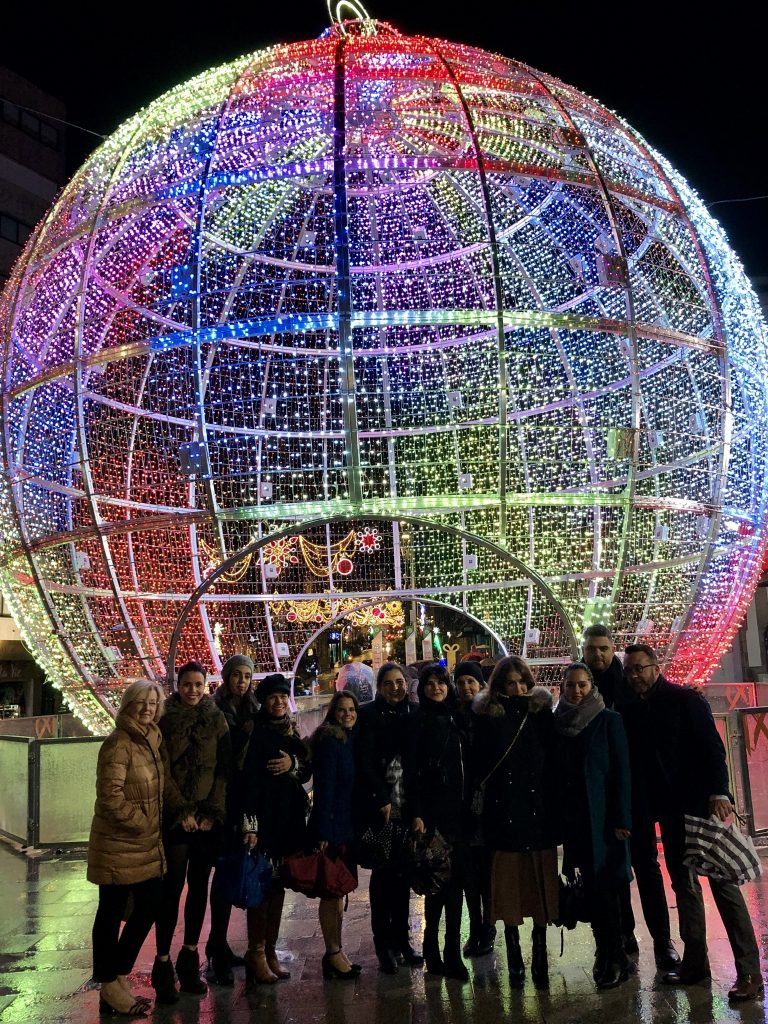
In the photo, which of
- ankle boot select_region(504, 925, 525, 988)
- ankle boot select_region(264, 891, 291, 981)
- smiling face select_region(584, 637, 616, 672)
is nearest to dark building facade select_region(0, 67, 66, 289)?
smiling face select_region(584, 637, 616, 672)

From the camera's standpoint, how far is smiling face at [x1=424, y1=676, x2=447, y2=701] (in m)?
4.79

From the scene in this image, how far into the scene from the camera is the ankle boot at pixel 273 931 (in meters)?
4.72

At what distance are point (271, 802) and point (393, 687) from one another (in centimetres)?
86

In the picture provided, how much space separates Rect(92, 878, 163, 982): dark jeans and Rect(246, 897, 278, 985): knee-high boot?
20.7 inches

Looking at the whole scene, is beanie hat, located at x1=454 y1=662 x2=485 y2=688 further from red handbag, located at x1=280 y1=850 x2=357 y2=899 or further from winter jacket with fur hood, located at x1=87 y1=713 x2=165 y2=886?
winter jacket with fur hood, located at x1=87 y1=713 x2=165 y2=886

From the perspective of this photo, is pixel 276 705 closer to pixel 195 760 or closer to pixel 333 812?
pixel 195 760

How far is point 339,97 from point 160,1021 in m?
6.41

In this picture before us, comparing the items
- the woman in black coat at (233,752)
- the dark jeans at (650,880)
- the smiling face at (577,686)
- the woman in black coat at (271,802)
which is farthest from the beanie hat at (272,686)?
the dark jeans at (650,880)

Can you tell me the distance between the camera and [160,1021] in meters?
4.21

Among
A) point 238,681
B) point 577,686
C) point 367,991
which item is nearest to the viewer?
point 367,991

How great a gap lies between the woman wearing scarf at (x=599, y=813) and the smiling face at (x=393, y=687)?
0.88m

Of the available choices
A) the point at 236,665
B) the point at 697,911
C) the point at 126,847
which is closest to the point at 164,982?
the point at 126,847

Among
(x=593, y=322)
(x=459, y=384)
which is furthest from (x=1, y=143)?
(x=593, y=322)

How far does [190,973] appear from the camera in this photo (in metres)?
4.66
